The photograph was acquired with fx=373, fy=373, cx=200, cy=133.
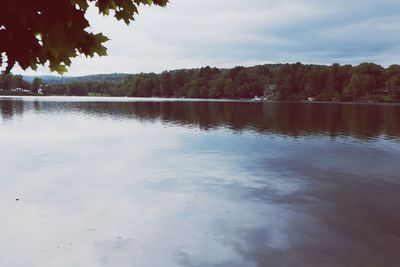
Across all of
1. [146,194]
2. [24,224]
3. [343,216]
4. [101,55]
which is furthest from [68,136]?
[101,55]

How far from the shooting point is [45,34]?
4.35 meters

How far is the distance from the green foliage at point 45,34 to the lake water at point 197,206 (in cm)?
967

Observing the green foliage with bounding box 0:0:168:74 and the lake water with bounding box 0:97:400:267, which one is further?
the lake water with bounding box 0:97:400:267

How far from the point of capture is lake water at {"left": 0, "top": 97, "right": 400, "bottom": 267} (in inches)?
543

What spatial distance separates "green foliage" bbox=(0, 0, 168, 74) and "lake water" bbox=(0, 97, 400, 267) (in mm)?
9670

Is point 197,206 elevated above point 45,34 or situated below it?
below

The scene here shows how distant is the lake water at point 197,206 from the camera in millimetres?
13781

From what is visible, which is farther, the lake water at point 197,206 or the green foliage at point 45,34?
the lake water at point 197,206

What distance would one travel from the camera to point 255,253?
1393 centimetres

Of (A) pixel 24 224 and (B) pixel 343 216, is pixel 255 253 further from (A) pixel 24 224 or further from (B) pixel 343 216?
(A) pixel 24 224

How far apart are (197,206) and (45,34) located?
16.0 m

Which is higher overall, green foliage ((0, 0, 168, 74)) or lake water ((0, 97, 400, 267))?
green foliage ((0, 0, 168, 74))

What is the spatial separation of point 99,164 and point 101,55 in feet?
87.8

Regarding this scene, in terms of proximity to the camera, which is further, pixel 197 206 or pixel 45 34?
pixel 197 206
